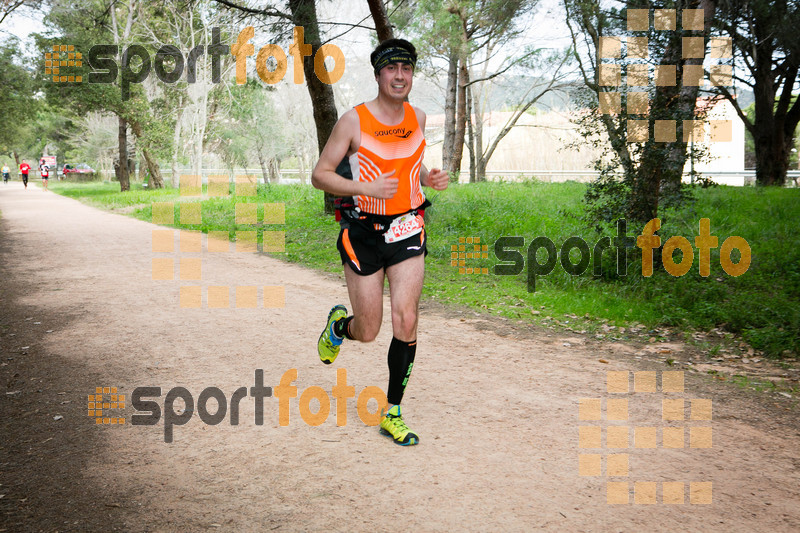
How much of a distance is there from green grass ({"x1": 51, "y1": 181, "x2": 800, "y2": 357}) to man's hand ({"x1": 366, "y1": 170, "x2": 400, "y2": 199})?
452 centimetres

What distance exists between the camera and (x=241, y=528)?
3.06 meters

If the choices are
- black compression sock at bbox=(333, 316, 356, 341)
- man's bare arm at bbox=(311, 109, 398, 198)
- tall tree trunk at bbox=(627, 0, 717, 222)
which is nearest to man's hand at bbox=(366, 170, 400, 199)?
man's bare arm at bbox=(311, 109, 398, 198)

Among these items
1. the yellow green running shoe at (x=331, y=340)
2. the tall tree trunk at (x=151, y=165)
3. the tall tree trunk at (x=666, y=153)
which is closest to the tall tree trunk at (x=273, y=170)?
the tall tree trunk at (x=151, y=165)

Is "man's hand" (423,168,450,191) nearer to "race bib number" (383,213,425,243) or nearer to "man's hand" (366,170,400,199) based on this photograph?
"race bib number" (383,213,425,243)

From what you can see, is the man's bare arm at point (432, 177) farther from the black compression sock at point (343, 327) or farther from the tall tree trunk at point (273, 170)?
the tall tree trunk at point (273, 170)

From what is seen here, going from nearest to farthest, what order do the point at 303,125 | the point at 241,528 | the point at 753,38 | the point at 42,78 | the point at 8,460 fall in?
the point at 241,528, the point at 8,460, the point at 753,38, the point at 42,78, the point at 303,125

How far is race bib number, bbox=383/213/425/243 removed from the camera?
4129 millimetres

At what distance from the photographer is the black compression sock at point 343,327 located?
15.3 feet

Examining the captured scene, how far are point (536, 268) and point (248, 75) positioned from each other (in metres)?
11.9

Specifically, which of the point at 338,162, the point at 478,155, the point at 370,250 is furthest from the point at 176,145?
the point at 370,250

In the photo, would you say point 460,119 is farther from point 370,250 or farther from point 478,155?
point 370,250

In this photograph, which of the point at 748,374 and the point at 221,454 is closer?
the point at 221,454

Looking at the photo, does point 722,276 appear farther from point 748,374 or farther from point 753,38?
point 753,38

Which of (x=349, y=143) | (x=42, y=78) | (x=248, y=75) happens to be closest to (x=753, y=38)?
(x=248, y=75)
